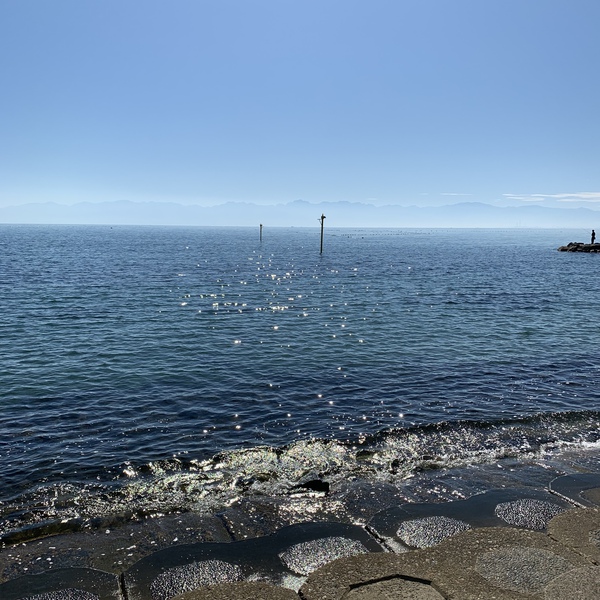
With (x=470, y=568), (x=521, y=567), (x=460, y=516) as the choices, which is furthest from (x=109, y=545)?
(x=521, y=567)

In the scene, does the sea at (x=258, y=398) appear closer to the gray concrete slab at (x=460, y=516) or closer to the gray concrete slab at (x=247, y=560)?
the gray concrete slab at (x=247, y=560)

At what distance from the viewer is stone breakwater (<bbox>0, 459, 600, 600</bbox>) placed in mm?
8445

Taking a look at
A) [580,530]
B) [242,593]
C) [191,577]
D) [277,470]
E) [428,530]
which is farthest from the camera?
[277,470]

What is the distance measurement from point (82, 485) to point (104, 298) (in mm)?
33370

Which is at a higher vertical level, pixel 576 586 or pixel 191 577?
pixel 576 586

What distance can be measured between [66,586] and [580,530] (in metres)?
10.6

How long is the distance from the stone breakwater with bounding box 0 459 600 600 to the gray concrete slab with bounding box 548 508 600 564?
2 centimetres

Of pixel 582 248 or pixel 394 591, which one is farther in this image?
pixel 582 248

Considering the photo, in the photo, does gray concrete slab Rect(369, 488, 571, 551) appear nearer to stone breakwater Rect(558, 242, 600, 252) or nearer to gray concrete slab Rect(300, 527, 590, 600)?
gray concrete slab Rect(300, 527, 590, 600)

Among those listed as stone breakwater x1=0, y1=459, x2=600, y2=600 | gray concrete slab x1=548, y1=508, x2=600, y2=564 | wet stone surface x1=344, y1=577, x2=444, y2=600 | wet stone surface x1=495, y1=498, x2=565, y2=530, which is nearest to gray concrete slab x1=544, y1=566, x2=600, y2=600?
stone breakwater x1=0, y1=459, x2=600, y2=600

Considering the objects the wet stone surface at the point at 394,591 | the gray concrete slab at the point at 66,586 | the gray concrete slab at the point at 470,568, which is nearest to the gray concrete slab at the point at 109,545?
the gray concrete slab at the point at 66,586

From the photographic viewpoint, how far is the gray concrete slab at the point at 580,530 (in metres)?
9.62

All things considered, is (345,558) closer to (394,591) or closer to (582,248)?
(394,591)

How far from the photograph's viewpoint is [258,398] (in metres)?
20.7
